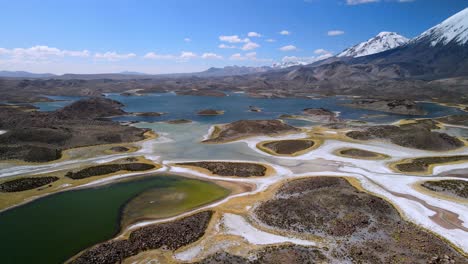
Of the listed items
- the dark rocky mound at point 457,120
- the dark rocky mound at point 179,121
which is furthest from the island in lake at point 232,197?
the dark rocky mound at point 457,120

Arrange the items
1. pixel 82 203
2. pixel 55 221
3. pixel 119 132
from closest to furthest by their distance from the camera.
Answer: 1. pixel 55 221
2. pixel 82 203
3. pixel 119 132

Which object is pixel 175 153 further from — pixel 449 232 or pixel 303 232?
pixel 449 232

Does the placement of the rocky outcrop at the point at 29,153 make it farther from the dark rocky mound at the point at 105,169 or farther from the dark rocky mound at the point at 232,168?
the dark rocky mound at the point at 232,168

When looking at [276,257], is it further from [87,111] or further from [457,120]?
[457,120]

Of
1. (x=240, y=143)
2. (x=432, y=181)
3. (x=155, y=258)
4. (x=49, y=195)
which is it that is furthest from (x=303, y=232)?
(x=240, y=143)

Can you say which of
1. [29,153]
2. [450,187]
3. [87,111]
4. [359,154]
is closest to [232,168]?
[359,154]

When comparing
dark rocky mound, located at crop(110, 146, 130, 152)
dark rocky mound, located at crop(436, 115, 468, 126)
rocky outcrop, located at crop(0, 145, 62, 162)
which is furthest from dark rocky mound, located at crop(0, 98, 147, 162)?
dark rocky mound, located at crop(436, 115, 468, 126)
